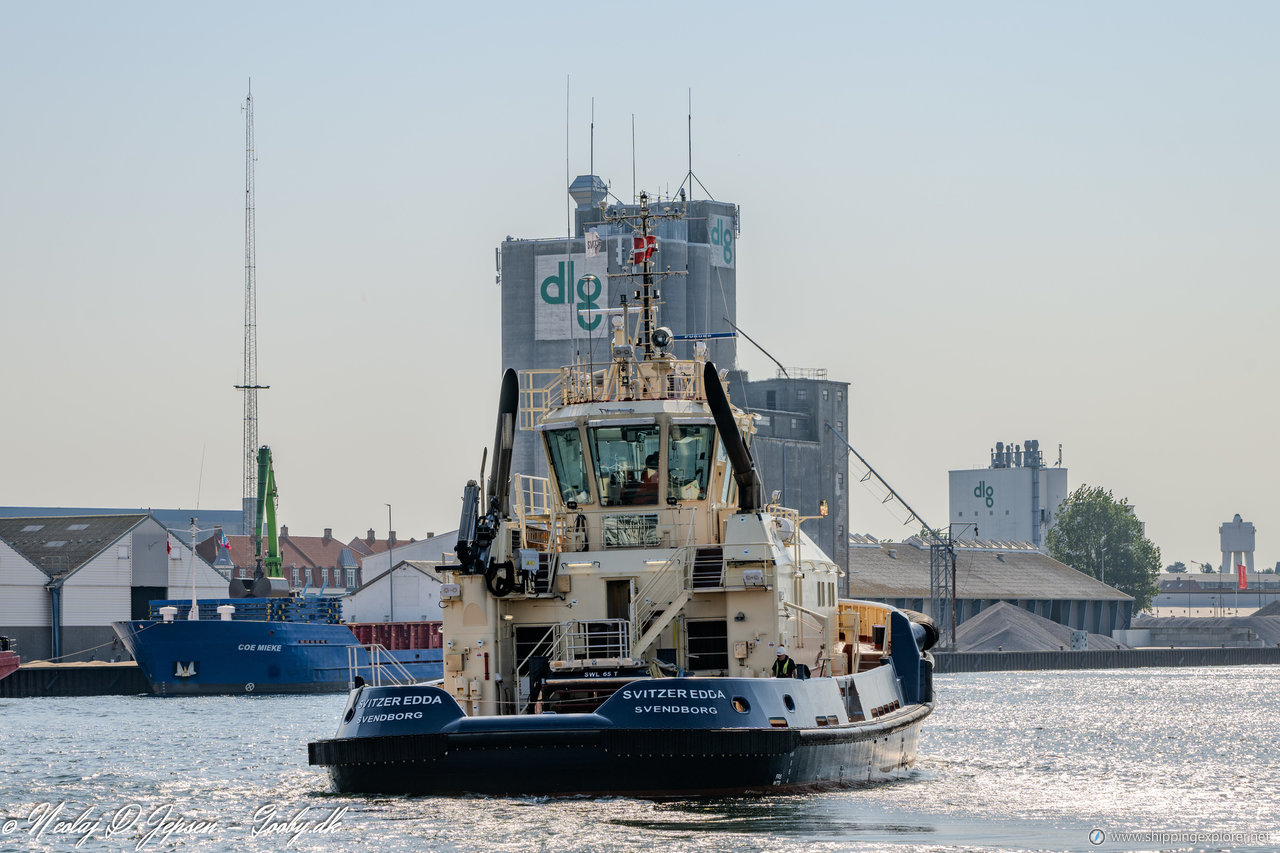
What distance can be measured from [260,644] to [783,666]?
56.2m

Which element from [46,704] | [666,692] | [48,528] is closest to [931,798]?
[666,692]

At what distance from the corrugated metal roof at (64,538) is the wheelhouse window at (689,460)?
207ft

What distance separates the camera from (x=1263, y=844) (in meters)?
24.2

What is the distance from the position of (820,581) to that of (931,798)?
4.24 metres

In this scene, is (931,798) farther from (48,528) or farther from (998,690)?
(48,528)

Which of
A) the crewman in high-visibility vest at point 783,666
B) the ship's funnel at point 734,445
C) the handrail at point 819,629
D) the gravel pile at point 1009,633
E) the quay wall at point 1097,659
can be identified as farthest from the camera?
the gravel pile at point 1009,633

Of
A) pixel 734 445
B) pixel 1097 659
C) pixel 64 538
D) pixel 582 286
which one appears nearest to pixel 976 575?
pixel 1097 659

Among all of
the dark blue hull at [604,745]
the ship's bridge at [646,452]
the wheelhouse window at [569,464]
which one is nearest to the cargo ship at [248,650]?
the wheelhouse window at [569,464]

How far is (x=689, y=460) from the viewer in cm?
2984

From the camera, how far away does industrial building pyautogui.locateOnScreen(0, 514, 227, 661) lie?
3332 inches

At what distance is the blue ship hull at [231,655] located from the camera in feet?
255

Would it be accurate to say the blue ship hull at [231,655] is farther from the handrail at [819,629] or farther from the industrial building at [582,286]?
the handrail at [819,629]

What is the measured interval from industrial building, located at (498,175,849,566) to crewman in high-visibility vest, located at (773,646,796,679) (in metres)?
87.5

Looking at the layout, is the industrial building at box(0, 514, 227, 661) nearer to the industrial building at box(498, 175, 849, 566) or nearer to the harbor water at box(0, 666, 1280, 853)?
the industrial building at box(498, 175, 849, 566)
